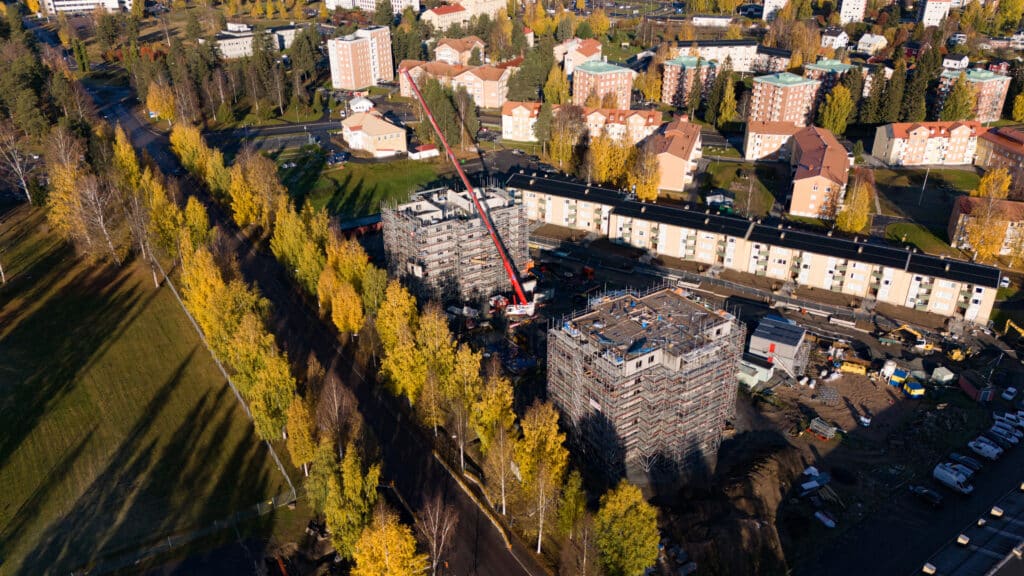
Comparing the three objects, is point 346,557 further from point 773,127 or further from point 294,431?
point 773,127

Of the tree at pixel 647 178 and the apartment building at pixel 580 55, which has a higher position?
the apartment building at pixel 580 55

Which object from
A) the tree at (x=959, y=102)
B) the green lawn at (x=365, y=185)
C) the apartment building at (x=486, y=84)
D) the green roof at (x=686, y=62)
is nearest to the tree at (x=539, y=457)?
the green lawn at (x=365, y=185)

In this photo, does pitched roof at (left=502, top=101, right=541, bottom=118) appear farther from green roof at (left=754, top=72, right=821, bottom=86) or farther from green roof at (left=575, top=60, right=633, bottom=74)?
green roof at (left=754, top=72, right=821, bottom=86)

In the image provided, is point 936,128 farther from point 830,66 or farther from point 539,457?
point 539,457

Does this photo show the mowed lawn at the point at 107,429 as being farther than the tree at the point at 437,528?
Yes

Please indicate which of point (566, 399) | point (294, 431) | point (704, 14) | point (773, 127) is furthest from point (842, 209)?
point (704, 14)

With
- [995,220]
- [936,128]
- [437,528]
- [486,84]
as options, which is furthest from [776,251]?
[486,84]

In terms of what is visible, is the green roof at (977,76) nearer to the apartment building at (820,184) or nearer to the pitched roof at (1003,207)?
the apartment building at (820,184)
